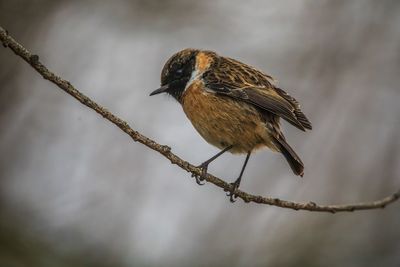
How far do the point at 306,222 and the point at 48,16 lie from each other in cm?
518

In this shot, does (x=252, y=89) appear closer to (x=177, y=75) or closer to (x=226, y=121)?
(x=226, y=121)

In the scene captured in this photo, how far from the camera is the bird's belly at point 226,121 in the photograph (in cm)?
624

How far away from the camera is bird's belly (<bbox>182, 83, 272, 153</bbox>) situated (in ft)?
20.5

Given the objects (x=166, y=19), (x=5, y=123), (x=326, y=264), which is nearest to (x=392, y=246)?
(x=326, y=264)

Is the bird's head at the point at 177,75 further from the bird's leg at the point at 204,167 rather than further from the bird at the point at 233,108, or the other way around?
the bird's leg at the point at 204,167

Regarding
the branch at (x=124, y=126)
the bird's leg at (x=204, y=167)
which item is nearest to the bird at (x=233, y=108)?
the bird's leg at (x=204, y=167)

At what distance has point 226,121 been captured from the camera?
6.25 m

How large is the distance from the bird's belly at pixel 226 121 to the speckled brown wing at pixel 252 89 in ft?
0.36

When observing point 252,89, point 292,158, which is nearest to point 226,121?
point 252,89

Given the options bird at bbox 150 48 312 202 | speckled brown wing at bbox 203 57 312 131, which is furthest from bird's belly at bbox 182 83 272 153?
speckled brown wing at bbox 203 57 312 131

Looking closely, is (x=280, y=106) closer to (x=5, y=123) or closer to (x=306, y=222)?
(x=306, y=222)

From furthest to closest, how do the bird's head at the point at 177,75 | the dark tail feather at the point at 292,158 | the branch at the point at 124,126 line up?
the bird's head at the point at 177,75 < the dark tail feather at the point at 292,158 < the branch at the point at 124,126

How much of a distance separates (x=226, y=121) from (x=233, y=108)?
181 millimetres

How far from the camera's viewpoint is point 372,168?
29.5 ft
